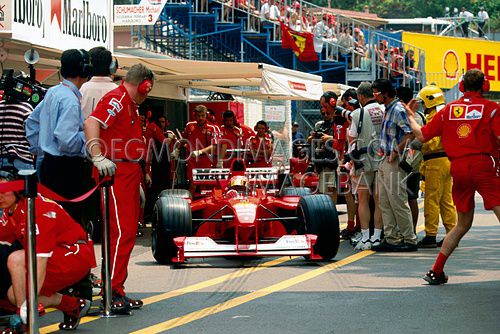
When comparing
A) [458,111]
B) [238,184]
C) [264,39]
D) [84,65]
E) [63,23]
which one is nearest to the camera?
[84,65]

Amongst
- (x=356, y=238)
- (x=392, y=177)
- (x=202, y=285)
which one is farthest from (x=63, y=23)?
(x=202, y=285)

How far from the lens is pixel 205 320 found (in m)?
8.08

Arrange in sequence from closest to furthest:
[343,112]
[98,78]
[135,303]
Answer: [135,303]
[98,78]
[343,112]

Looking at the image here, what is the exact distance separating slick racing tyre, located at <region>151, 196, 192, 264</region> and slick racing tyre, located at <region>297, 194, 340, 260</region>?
1.26 m

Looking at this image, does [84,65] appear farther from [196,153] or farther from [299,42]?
[299,42]

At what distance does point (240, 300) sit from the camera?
905 cm

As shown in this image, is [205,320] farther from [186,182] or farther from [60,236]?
[186,182]

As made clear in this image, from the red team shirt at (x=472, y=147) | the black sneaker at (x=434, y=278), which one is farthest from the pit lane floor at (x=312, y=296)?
the red team shirt at (x=472, y=147)

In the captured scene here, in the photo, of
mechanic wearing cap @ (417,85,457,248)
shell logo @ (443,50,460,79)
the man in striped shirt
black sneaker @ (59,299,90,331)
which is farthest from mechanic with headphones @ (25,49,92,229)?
shell logo @ (443,50,460,79)

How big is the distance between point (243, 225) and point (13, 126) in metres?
2.65

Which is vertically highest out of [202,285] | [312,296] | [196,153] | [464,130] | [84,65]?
[84,65]

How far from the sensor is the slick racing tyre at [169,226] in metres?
11.5

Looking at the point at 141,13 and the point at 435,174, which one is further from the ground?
the point at 141,13

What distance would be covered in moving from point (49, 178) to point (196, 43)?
25.4 meters
